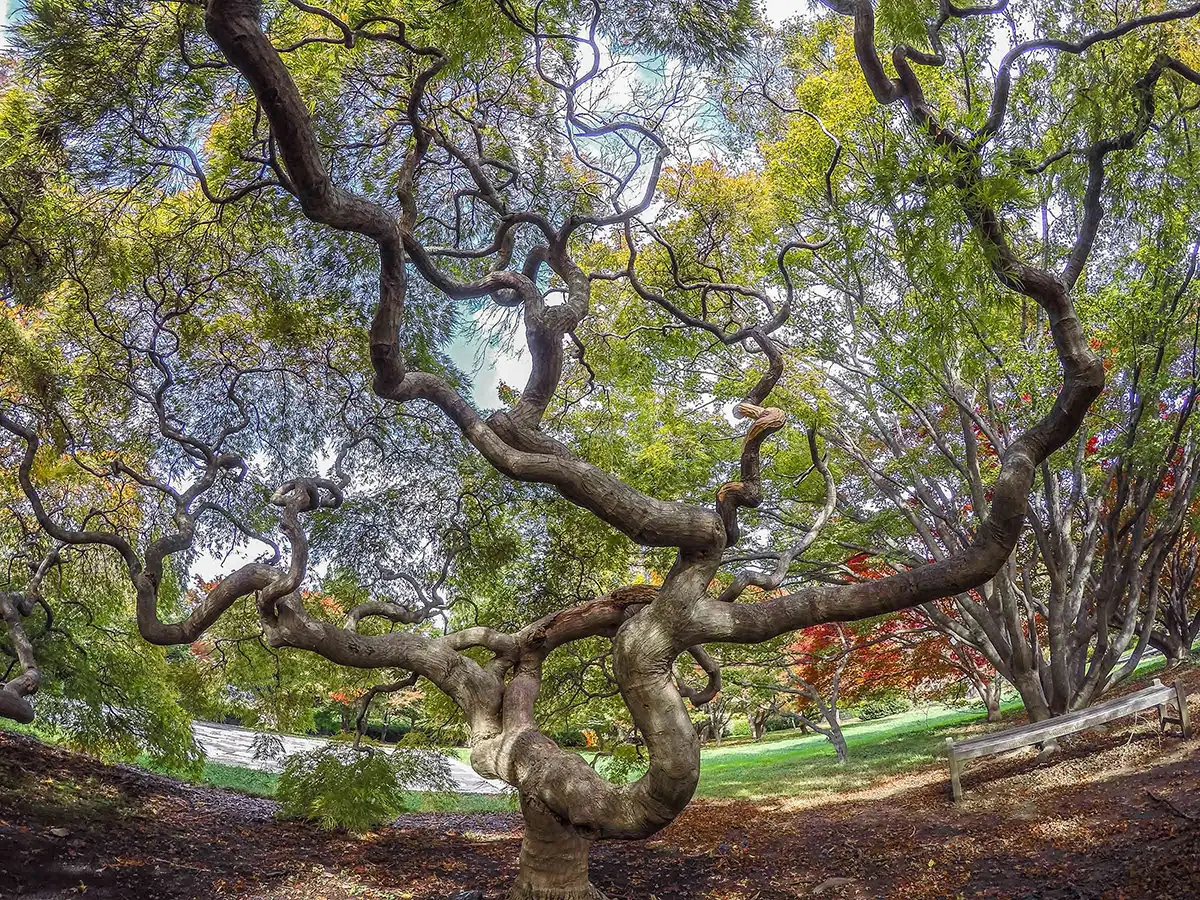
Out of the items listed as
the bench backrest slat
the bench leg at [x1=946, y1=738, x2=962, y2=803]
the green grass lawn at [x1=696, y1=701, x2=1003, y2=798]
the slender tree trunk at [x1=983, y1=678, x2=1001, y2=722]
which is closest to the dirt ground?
the bench leg at [x1=946, y1=738, x2=962, y2=803]

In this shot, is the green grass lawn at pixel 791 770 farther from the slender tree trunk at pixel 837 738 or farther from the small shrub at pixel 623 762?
the small shrub at pixel 623 762

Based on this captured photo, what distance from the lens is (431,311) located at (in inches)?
292

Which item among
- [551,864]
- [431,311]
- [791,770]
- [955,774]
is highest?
[431,311]

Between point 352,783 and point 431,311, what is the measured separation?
4531 millimetres

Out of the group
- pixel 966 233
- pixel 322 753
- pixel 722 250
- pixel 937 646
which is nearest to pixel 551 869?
pixel 322 753

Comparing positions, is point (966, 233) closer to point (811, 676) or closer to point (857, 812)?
point (857, 812)

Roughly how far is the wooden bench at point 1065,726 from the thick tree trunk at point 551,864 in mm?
4522

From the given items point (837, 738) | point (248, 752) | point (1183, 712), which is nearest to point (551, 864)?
point (1183, 712)

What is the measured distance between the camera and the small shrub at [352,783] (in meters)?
6.96

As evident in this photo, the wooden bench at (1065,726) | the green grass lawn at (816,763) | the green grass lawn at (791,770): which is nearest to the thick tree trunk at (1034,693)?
the wooden bench at (1065,726)

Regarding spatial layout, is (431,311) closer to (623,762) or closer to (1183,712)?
(623,762)

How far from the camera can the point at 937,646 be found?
13.9 meters

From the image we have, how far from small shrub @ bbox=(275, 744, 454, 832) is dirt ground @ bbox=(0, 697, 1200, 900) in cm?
20

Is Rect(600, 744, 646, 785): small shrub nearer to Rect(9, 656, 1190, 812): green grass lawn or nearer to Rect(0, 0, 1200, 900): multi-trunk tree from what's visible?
Rect(9, 656, 1190, 812): green grass lawn
